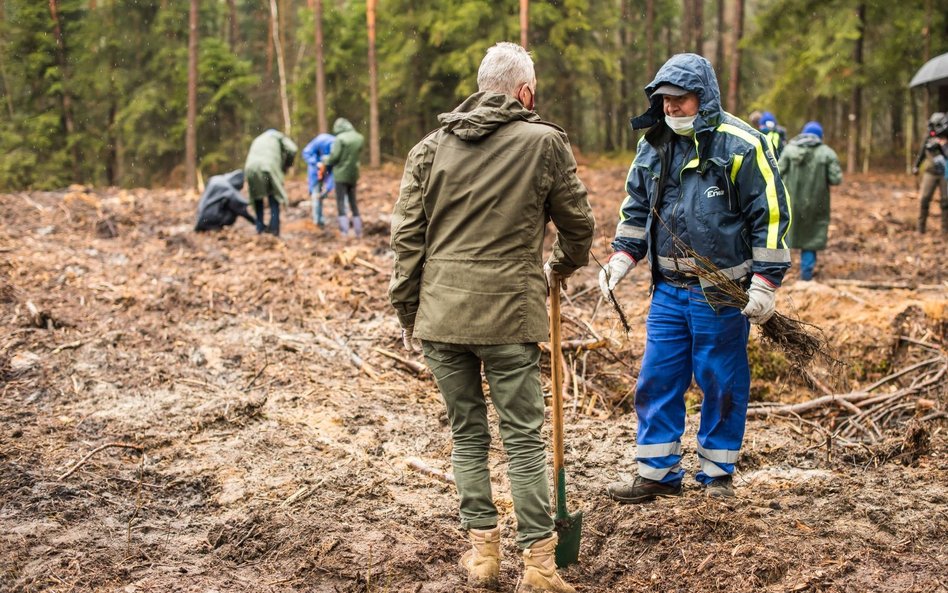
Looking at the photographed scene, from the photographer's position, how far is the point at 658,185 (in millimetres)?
4289

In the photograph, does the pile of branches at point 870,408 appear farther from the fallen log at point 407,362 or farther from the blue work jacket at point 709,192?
the fallen log at point 407,362

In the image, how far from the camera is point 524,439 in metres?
3.46

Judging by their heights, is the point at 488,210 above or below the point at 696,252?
above

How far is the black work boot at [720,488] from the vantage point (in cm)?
437

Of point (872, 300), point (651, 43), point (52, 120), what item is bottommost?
point (872, 300)

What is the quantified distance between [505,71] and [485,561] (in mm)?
1998

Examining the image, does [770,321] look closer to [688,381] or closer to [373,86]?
[688,381]

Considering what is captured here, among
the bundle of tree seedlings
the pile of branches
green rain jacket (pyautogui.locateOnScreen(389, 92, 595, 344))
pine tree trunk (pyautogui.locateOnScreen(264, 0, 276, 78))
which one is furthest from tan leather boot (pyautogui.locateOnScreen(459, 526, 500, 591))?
pine tree trunk (pyautogui.locateOnScreen(264, 0, 276, 78))

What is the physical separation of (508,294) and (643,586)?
1.36 meters

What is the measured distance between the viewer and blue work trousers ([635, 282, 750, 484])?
423 centimetres

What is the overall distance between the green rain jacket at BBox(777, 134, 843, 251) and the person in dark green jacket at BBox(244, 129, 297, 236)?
7.35 metres

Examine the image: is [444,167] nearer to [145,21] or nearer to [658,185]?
[658,185]

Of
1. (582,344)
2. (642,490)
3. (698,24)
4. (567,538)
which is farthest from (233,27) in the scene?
(567,538)

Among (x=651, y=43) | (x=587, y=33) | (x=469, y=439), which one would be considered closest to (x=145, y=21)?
(x=587, y=33)
